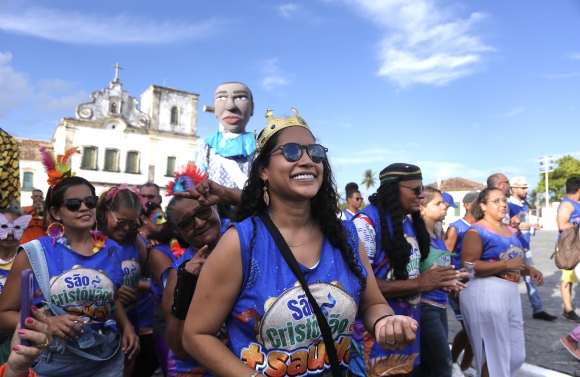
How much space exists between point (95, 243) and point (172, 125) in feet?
115

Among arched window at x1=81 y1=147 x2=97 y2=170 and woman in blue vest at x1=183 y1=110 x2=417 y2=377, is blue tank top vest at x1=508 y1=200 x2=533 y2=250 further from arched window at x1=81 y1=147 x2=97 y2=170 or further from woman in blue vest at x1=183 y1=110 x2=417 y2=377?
arched window at x1=81 y1=147 x2=97 y2=170

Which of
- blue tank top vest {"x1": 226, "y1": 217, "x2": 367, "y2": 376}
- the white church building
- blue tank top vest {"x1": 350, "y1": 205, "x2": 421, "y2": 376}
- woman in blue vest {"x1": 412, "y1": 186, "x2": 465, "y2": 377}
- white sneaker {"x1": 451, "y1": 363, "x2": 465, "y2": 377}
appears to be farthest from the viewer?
→ the white church building

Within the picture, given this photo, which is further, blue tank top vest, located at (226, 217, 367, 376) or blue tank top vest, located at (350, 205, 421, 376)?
blue tank top vest, located at (350, 205, 421, 376)

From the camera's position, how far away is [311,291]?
1.89 m

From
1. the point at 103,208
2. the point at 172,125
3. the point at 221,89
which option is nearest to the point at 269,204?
the point at 103,208

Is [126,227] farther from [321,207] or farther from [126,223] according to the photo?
[321,207]

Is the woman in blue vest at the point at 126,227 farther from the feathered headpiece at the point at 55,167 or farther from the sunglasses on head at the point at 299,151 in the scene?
the sunglasses on head at the point at 299,151

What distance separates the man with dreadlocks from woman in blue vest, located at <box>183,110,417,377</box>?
3.92 ft

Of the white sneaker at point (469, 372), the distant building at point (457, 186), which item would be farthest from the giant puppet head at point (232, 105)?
the distant building at point (457, 186)

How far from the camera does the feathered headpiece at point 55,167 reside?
324 cm

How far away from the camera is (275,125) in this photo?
7.03ft

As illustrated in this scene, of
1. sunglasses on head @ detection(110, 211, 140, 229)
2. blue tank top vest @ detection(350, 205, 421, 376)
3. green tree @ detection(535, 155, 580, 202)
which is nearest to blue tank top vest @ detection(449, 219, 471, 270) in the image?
blue tank top vest @ detection(350, 205, 421, 376)

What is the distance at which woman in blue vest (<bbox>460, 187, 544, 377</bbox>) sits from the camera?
164 inches

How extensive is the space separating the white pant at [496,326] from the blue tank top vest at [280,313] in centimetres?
280
